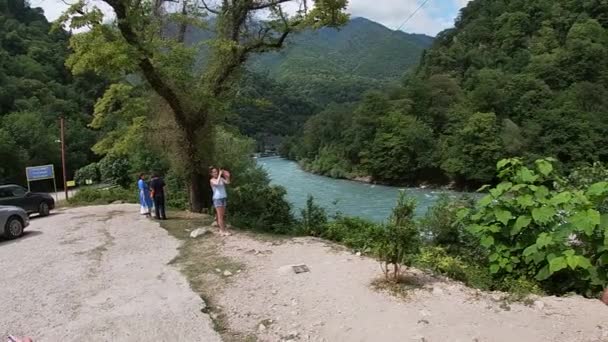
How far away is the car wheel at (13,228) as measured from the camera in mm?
14605

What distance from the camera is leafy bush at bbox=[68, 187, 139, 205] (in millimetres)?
27766

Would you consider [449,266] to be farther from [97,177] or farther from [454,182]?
[454,182]

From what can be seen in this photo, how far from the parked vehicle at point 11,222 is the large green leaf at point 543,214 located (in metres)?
13.4

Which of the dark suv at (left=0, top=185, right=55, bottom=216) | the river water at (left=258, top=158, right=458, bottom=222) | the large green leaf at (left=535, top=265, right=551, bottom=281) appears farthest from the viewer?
the river water at (left=258, top=158, right=458, bottom=222)

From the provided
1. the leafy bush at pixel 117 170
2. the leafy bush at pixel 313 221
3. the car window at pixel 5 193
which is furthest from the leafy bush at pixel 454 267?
the leafy bush at pixel 117 170

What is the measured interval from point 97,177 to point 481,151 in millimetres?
43684

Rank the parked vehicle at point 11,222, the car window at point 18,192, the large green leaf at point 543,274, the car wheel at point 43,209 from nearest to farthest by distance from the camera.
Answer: the large green leaf at point 543,274 → the parked vehicle at point 11,222 → the car window at point 18,192 → the car wheel at point 43,209

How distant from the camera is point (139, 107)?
62.4ft

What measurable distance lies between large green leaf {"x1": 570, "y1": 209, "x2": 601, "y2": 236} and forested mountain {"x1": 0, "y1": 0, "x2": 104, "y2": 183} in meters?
55.9

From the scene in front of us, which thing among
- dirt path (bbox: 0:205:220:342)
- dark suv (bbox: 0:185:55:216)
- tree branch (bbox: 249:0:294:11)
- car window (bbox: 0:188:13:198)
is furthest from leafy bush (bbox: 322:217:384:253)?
car window (bbox: 0:188:13:198)

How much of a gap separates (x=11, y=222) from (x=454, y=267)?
40.4ft

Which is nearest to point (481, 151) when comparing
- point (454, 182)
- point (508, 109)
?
point (454, 182)

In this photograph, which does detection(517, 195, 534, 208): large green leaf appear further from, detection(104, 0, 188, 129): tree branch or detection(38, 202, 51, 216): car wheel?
detection(38, 202, 51, 216): car wheel

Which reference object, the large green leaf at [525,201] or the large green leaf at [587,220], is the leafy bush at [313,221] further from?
the large green leaf at [587,220]
